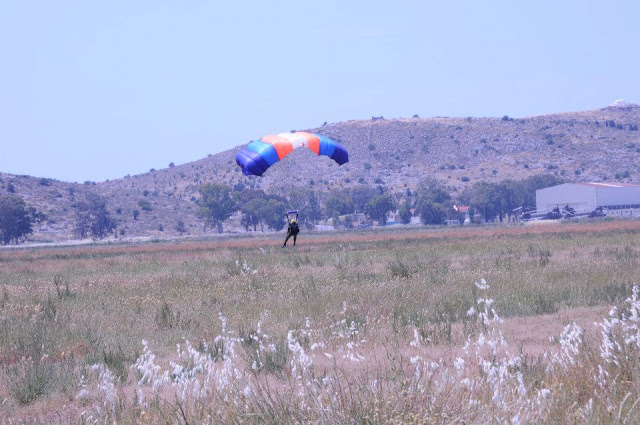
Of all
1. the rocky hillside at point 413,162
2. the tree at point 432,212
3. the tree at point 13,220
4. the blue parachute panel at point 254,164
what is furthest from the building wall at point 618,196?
the blue parachute panel at point 254,164

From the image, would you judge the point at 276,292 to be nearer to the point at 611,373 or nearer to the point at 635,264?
the point at 635,264

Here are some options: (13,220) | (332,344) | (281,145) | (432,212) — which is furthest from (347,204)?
(332,344)

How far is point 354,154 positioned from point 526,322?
146947 mm

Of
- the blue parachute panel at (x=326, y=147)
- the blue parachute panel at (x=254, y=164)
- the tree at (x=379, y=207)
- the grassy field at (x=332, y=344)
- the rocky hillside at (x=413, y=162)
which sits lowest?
the grassy field at (x=332, y=344)

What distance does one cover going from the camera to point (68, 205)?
11781cm

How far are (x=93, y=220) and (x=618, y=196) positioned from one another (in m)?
65.6

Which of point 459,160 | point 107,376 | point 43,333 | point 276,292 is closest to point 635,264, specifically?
point 276,292

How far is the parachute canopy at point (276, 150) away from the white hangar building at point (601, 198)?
79.5 meters

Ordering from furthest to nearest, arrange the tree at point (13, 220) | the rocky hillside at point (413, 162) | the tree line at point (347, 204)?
the rocky hillside at point (413, 162) → the tree line at point (347, 204) → the tree at point (13, 220)

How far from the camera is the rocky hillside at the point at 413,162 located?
127 m

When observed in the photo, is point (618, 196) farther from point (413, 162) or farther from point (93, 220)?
point (93, 220)

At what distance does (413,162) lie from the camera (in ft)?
503

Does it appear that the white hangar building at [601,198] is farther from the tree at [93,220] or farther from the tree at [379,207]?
the tree at [93,220]

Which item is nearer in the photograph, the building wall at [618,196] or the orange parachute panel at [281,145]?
the orange parachute panel at [281,145]
